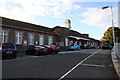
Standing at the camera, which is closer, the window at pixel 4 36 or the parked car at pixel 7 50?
the parked car at pixel 7 50

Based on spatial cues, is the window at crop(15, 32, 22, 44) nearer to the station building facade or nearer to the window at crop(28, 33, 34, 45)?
the station building facade

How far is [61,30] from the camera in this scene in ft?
234

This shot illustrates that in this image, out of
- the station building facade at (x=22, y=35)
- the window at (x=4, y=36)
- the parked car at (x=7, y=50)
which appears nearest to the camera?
the parked car at (x=7, y=50)

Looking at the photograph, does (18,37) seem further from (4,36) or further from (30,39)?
(30,39)

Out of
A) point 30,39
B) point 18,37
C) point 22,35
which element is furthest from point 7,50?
point 30,39

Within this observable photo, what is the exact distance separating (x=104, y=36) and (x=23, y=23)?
2389 inches

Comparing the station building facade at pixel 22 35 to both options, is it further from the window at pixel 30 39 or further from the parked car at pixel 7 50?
the parked car at pixel 7 50

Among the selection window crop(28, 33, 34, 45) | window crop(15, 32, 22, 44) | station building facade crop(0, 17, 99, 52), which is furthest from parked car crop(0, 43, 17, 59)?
window crop(28, 33, 34, 45)

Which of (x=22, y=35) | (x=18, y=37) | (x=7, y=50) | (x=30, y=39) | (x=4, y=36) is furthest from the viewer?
(x=30, y=39)

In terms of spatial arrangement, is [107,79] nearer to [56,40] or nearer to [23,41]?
[23,41]

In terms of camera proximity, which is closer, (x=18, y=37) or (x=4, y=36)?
(x=4, y=36)

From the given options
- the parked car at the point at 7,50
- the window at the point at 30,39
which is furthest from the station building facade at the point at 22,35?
the parked car at the point at 7,50

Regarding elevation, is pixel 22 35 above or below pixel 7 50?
above

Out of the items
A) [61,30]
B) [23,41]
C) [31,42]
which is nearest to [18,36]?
[23,41]
